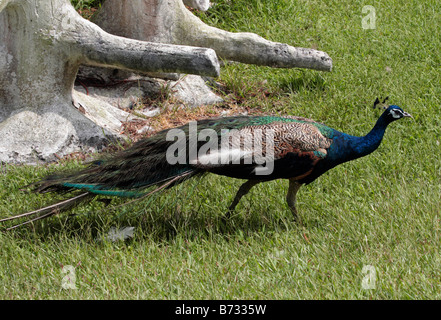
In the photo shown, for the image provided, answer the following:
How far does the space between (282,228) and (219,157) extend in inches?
32.2

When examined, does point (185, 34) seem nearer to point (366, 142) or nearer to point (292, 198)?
point (292, 198)

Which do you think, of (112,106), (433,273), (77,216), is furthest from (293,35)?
(433,273)

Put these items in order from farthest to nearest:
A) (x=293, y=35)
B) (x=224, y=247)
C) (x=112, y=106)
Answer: (x=293, y=35)
(x=112, y=106)
(x=224, y=247)

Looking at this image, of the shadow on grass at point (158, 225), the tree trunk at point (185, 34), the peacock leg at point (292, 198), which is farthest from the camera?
the tree trunk at point (185, 34)

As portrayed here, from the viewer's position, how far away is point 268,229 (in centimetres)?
459

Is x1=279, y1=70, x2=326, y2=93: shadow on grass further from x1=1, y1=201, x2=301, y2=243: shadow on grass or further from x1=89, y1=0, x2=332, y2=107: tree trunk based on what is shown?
x1=1, y1=201, x2=301, y2=243: shadow on grass

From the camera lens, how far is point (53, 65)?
17.6ft

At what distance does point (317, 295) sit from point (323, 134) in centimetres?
134

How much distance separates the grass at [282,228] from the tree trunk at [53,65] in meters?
0.33

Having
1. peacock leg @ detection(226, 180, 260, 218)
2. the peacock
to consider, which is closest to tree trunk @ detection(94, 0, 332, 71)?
the peacock

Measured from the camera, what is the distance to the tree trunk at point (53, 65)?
516 centimetres

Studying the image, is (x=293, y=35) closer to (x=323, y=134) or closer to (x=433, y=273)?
(x=323, y=134)

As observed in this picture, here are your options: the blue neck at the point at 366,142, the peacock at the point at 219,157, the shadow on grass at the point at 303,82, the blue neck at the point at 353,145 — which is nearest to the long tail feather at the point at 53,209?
the peacock at the point at 219,157

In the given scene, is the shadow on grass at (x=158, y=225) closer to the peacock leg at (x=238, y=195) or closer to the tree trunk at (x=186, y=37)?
the peacock leg at (x=238, y=195)
